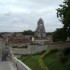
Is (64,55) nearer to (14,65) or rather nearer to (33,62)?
(33,62)

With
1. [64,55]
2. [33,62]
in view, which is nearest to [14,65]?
[33,62]

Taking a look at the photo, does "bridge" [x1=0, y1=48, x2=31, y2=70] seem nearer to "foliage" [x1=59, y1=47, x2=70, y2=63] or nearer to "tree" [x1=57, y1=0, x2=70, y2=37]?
"foliage" [x1=59, y1=47, x2=70, y2=63]

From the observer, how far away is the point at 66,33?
5366 cm

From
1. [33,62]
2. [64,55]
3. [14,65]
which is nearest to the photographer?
[64,55]

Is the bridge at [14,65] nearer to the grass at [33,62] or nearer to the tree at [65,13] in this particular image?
the grass at [33,62]

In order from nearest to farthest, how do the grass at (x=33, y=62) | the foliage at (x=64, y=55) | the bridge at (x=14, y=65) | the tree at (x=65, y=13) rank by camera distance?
the foliage at (x=64, y=55) < the bridge at (x=14, y=65) < the grass at (x=33, y=62) < the tree at (x=65, y=13)

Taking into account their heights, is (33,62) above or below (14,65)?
above

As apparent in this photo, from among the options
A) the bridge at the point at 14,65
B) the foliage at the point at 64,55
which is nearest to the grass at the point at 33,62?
the bridge at the point at 14,65

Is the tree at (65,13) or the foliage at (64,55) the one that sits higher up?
the tree at (65,13)

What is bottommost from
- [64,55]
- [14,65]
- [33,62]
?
[14,65]

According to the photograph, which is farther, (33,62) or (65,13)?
(65,13)

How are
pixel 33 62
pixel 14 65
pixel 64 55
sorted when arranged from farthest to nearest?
pixel 14 65 < pixel 33 62 < pixel 64 55

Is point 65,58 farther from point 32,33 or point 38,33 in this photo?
point 32,33

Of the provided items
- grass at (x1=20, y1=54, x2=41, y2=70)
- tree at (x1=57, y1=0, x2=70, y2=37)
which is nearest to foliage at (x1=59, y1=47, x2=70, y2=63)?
grass at (x1=20, y1=54, x2=41, y2=70)
